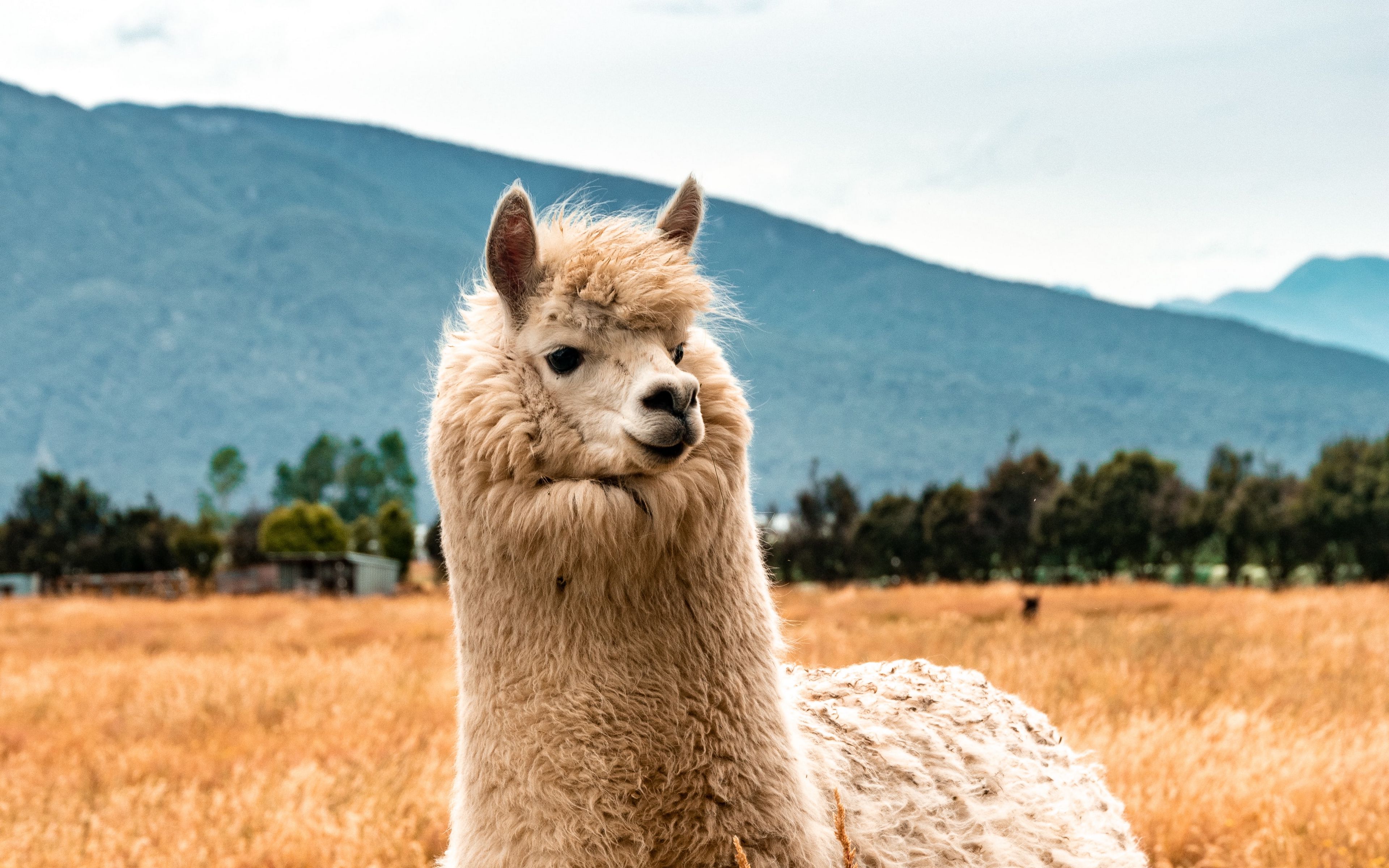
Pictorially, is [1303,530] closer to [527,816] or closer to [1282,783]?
[1282,783]

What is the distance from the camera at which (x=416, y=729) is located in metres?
9.43

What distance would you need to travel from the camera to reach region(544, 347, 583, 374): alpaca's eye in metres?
3.37

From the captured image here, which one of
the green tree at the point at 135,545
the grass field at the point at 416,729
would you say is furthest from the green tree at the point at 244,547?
the grass field at the point at 416,729

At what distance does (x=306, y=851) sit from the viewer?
20.1 feet

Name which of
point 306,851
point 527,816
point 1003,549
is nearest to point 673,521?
point 527,816

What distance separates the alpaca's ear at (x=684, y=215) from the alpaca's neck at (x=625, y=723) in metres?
0.86

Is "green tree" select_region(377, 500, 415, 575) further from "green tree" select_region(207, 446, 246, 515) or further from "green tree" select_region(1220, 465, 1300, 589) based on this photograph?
A: "green tree" select_region(207, 446, 246, 515)

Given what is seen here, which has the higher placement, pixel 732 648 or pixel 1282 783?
pixel 732 648

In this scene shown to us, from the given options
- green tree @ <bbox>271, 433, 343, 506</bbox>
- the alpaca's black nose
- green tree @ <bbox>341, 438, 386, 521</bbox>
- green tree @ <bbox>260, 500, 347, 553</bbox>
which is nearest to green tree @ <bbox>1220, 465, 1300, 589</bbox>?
green tree @ <bbox>260, 500, 347, 553</bbox>

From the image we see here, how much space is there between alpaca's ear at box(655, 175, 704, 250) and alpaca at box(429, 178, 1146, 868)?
17mm

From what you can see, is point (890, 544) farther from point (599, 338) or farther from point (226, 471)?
point (226, 471)

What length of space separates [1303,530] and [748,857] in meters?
40.0

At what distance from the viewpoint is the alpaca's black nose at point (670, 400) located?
3076 mm

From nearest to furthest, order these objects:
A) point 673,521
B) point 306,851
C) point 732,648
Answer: point 673,521 → point 732,648 → point 306,851
